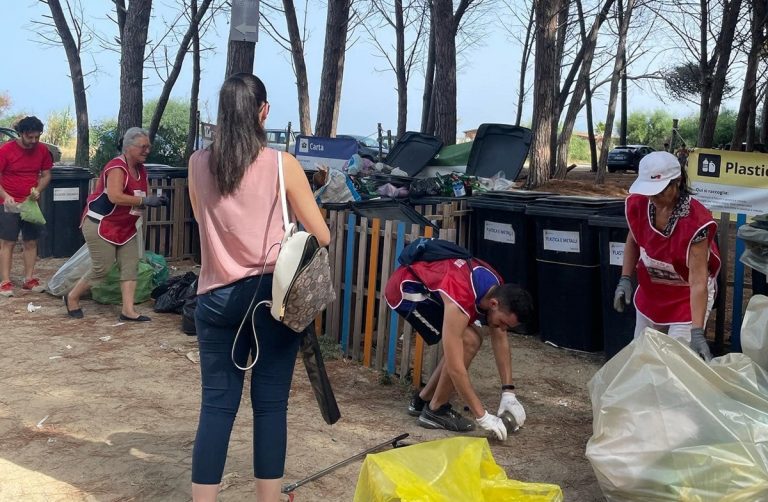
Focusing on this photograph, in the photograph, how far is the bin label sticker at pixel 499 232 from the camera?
22.9ft

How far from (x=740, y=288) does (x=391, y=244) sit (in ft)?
8.02

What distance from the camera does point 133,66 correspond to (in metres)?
14.3

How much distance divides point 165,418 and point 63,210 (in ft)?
18.8

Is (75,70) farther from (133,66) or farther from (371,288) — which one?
(371,288)

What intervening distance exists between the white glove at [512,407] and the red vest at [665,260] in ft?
2.87

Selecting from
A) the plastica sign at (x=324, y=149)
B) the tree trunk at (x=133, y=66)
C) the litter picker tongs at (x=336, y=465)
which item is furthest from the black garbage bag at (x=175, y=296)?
the tree trunk at (x=133, y=66)

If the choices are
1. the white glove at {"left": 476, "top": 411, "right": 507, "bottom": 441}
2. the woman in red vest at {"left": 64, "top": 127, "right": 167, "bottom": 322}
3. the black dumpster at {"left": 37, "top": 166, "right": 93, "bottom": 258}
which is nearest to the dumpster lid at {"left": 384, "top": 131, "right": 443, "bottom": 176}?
the black dumpster at {"left": 37, "top": 166, "right": 93, "bottom": 258}

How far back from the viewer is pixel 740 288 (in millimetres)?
5895

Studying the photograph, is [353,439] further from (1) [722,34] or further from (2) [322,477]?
(1) [722,34]

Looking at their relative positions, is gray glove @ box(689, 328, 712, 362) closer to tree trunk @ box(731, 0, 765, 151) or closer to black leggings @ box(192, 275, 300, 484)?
black leggings @ box(192, 275, 300, 484)

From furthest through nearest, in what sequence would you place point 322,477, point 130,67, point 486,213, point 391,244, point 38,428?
1. point 130,67
2. point 486,213
3. point 391,244
4. point 38,428
5. point 322,477

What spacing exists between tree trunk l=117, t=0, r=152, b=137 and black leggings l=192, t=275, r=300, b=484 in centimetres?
1179

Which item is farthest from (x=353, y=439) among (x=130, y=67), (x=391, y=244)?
(x=130, y=67)

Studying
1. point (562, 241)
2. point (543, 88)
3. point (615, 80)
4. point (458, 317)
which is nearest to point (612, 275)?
point (562, 241)
